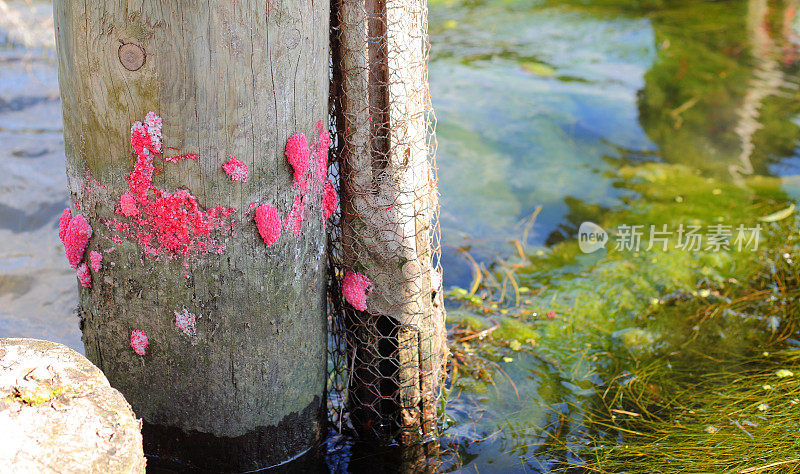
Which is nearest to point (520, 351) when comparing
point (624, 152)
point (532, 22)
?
point (624, 152)

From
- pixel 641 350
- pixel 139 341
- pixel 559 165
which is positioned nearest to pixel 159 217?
pixel 139 341

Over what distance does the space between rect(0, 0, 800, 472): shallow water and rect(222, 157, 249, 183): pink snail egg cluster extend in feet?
4.18

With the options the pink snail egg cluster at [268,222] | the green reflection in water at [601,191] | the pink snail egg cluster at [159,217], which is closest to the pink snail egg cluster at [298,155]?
the pink snail egg cluster at [268,222]

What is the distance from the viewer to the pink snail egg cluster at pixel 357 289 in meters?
2.48

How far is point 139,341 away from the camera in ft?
7.41

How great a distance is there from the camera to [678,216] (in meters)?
4.65

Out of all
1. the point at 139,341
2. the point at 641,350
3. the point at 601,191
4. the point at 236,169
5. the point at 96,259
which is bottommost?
the point at 641,350

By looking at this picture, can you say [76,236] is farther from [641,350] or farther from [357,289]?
[641,350]

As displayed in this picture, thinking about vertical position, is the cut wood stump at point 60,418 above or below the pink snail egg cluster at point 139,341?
above

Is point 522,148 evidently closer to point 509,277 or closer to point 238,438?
point 509,277

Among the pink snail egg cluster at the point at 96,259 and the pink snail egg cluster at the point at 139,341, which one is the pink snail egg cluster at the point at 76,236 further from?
the pink snail egg cluster at the point at 139,341

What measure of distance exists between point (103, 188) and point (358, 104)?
0.85 m

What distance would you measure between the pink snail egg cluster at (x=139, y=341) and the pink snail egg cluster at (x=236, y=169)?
0.62 metres

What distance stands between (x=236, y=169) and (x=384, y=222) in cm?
57
